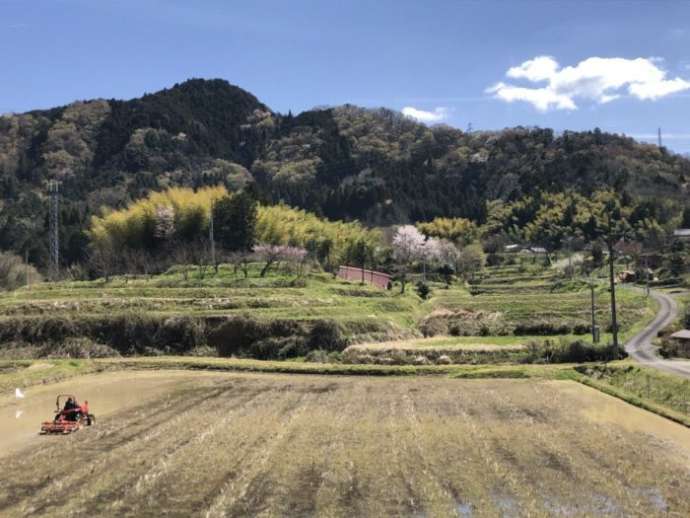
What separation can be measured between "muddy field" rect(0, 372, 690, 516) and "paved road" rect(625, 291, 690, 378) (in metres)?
5.94

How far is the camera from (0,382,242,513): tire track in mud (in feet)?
40.4

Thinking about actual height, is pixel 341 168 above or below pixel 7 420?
above

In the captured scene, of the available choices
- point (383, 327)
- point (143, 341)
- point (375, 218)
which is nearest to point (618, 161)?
point (375, 218)

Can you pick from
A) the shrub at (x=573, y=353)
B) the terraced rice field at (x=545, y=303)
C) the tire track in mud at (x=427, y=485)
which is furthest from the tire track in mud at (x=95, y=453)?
the terraced rice field at (x=545, y=303)

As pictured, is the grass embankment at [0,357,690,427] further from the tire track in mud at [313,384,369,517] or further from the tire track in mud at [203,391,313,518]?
the tire track in mud at [203,391,313,518]

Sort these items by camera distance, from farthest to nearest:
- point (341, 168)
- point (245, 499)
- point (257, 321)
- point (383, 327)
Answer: point (341, 168) → point (383, 327) → point (257, 321) → point (245, 499)

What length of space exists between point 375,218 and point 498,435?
11195 centimetres

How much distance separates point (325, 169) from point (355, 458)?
584 ft

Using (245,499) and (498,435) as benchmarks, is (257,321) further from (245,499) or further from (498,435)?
(245,499)

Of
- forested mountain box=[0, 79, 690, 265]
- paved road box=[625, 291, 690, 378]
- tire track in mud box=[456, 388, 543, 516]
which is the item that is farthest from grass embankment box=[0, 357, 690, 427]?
forested mountain box=[0, 79, 690, 265]

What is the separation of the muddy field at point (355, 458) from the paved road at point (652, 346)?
234 inches

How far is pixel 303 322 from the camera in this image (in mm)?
38156

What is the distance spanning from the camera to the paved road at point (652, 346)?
2711cm

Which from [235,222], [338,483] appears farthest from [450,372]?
[235,222]
